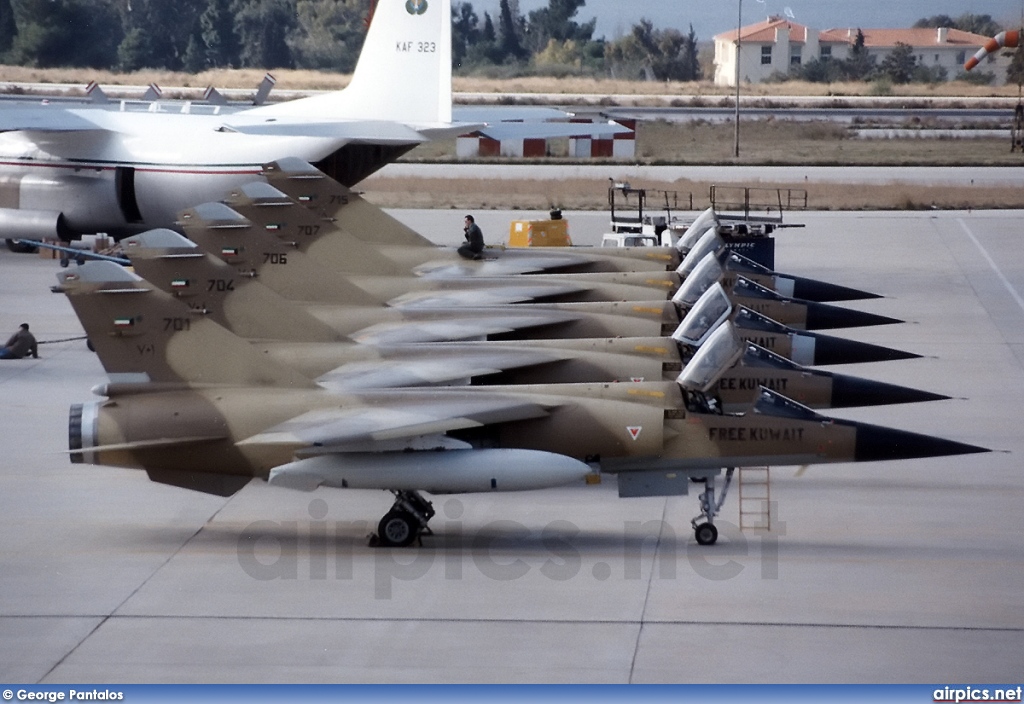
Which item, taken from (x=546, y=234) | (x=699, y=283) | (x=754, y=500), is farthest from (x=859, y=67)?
(x=754, y=500)

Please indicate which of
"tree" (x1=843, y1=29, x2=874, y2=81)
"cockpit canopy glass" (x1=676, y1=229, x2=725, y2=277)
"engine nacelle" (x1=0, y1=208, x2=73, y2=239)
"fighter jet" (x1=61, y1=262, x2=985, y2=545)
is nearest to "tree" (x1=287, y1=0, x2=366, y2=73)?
"tree" (x1=843, y1=29, x2=874, y2=81)

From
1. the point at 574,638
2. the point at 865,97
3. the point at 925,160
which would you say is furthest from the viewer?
the point at 865,97

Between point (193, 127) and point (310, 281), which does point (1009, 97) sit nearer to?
point (193, 127)

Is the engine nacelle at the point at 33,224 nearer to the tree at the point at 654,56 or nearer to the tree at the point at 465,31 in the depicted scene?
the tree at the point at 465,31

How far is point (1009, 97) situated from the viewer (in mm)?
107188

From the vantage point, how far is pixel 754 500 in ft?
59.7

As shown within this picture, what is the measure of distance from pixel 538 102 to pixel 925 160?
33923 mm

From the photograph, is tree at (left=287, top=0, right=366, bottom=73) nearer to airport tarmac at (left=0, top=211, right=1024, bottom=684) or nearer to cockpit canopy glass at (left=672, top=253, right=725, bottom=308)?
cockpit canopy glass at (left=672, top=253, right=725, bottom=308)

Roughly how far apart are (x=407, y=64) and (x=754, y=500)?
77.1 ft

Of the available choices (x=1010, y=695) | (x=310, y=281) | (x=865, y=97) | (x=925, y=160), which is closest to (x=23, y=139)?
(x=310, y=281)

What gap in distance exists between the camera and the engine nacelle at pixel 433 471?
52.2 ft

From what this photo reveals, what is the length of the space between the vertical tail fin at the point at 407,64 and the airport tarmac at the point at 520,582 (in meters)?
18.4

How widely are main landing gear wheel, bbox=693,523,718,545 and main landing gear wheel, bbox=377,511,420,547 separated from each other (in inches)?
123

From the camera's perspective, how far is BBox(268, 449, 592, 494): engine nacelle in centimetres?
1591
